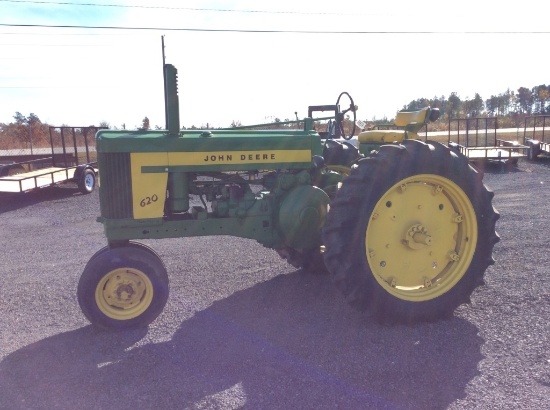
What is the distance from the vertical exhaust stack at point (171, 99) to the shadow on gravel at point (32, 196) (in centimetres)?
860

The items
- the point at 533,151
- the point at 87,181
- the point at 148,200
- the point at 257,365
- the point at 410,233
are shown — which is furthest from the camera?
the point at 533,151

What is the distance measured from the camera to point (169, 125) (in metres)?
4.55

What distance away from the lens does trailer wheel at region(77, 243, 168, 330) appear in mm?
4277

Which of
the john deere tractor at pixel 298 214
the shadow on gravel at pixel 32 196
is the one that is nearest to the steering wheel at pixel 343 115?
the john deere tractor at pixel 298 214

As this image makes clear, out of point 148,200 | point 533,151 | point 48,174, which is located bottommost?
point 533,151

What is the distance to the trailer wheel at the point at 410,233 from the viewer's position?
4113 mm

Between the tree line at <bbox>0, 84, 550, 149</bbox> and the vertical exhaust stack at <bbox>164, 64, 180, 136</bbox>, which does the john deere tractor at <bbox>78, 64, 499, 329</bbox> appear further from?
the tree line at <bbox>0, 84, 550, 149</bbox>

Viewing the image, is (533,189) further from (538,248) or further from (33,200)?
(33,200)

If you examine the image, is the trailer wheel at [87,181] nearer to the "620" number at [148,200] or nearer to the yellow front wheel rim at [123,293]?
the "620" number at [148,200]

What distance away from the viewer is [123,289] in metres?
4.35

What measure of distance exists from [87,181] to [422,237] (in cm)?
1143

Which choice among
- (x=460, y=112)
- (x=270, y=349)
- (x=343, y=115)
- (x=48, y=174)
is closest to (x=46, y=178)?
(x=48, y=174)

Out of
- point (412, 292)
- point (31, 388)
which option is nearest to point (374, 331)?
point (412, 292)

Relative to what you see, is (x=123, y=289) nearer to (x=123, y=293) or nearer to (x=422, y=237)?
(x=123, y=293)
